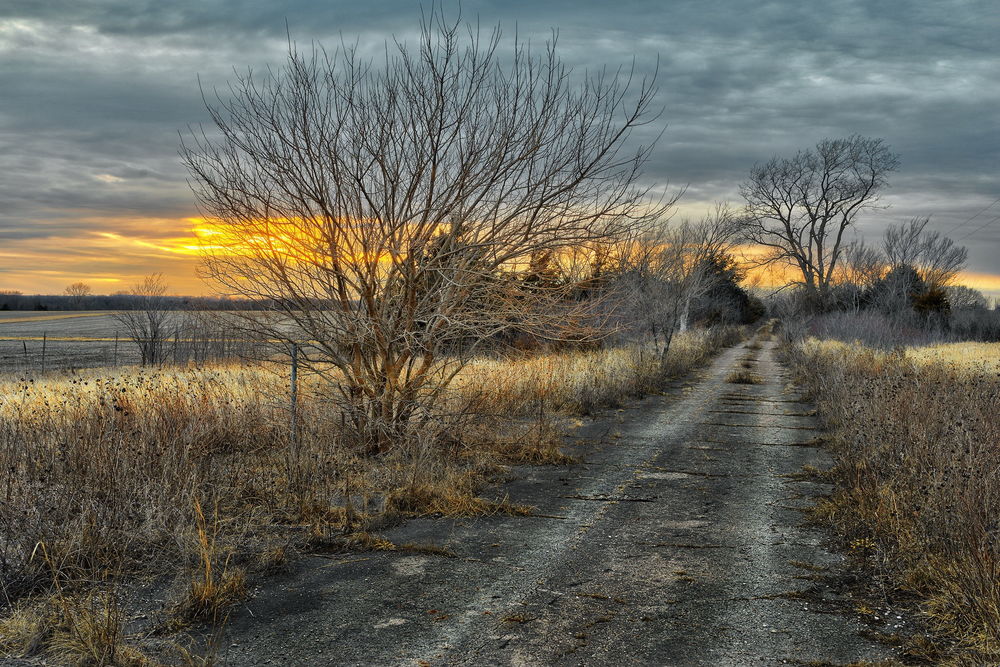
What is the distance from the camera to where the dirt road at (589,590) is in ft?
12.9

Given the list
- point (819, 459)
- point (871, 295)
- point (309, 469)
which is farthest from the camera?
point (871, 295)

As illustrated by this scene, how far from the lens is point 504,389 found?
1229 centimetres

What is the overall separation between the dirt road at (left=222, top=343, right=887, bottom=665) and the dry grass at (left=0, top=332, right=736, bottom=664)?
0.42 m

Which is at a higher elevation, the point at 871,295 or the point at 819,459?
the point at 871,295

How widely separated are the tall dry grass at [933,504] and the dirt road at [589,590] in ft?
1.29

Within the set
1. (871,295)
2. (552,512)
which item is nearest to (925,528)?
(552,512)

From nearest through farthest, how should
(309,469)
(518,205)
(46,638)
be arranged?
1. (46,638)
2. (309,469)
3. (518,205)

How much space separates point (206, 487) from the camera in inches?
261

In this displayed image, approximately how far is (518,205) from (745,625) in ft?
16.6

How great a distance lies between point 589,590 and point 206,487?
12.8 feet

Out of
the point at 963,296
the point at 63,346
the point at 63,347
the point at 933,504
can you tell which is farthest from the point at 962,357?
the point at 963,296

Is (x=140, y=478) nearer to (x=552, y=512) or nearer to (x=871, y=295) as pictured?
(x=552, y=512)

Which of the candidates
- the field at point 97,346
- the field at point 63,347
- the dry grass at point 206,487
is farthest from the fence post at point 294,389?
the field at point 63,347

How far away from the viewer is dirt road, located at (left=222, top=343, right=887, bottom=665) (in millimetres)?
3932
